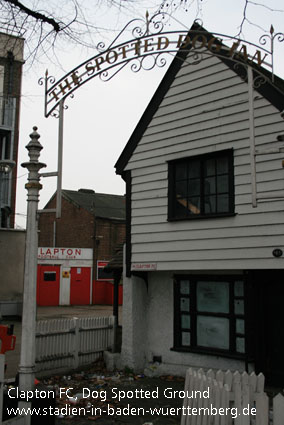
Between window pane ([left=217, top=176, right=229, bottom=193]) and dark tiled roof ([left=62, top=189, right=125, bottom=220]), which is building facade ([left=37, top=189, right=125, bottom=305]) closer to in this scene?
dark tiled roof ([left=62, top=189, right=125, bottom=220])

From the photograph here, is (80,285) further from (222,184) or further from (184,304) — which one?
(222,184)

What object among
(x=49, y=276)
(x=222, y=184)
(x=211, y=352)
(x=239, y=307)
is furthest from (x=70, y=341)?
(x=49, y=276)

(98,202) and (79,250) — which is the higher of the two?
(98,202)

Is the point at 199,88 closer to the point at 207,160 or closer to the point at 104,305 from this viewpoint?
the point at 207,160

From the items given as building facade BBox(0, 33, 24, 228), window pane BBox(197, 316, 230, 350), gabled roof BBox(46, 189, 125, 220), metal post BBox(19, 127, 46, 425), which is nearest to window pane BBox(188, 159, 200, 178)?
window pane BBox(197, 316, 230, 350)

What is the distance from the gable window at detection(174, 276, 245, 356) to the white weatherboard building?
0.08 ft

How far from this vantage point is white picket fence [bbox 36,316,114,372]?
10672 mm

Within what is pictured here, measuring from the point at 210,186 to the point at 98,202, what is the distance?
96.1 ft

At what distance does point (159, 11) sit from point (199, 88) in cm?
388

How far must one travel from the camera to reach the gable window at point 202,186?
9836 mm

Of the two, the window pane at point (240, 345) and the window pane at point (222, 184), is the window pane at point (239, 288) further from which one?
the window pane at point (222, 184)

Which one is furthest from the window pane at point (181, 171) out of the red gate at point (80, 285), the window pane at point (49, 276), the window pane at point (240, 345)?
the red gate at point (80, 285)

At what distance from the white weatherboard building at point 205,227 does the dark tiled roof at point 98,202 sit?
23.9 meters

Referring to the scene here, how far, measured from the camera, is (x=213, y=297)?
33.7ft
